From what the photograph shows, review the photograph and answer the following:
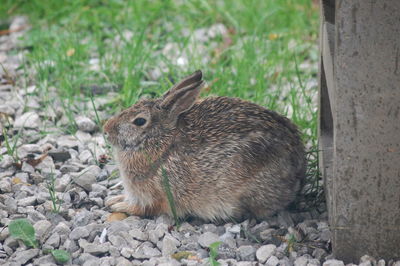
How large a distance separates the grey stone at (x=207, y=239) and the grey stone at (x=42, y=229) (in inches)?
34.9

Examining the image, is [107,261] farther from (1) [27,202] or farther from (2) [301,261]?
(2) [301,261]

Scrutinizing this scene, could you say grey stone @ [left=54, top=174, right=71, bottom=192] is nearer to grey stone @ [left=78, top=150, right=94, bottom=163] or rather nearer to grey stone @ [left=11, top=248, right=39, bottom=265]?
grey stone @ [left=78, top=150, right=94, bottom=163]

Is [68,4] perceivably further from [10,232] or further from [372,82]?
[372,82]

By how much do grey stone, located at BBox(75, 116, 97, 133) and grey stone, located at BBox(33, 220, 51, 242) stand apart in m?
1.45

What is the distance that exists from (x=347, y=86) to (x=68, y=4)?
4579 mm

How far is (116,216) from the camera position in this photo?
4602mm

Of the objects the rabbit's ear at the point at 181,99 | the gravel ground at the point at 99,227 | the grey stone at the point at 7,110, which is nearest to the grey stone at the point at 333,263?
the gravel ground at the point at 99,227

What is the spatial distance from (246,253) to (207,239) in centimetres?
25

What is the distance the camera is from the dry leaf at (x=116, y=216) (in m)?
4.57

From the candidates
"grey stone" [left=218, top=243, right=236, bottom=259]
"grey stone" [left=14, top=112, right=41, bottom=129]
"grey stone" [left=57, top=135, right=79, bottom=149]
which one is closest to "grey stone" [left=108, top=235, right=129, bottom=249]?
"grey stone" [left=218, top=243, right=236, bottom=259]

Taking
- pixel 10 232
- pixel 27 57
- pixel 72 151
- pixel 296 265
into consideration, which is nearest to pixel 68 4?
pixel 27 57

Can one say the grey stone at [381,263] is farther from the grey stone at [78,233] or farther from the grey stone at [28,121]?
the grey stone at [28,121]

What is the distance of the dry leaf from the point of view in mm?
4571

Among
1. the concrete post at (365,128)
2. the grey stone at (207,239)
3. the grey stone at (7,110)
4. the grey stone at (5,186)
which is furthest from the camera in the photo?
the grey stone at (7,110)
